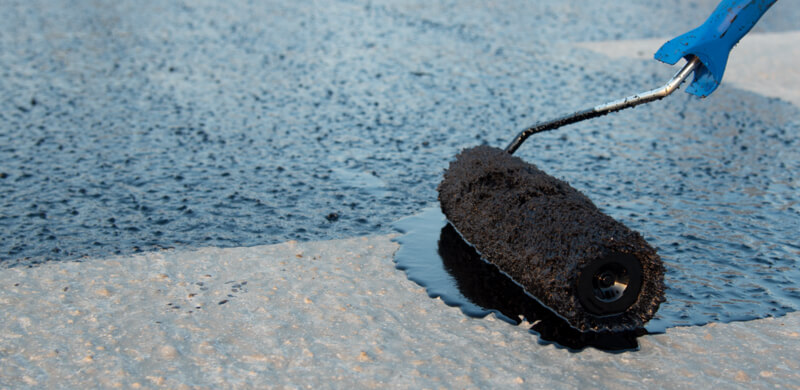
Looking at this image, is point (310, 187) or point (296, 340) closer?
point (296, 340)

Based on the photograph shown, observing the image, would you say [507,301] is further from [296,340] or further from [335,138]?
[335,138]

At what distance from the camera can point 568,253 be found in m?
4.37

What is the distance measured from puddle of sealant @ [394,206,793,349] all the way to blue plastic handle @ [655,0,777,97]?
134cm

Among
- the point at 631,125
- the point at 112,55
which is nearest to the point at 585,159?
the point at 631,125

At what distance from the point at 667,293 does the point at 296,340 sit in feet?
8.07

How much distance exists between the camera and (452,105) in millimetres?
10008

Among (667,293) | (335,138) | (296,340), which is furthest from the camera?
(335,138)

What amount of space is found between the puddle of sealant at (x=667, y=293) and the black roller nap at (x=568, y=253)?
16 cm

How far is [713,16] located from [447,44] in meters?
9.31

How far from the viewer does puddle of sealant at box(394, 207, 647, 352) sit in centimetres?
444

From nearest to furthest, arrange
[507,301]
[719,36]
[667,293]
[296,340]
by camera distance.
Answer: [296,340] → [719,36] → [507,301] → [667,293]

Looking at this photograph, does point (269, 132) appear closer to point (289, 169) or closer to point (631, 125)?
point (289, 169)

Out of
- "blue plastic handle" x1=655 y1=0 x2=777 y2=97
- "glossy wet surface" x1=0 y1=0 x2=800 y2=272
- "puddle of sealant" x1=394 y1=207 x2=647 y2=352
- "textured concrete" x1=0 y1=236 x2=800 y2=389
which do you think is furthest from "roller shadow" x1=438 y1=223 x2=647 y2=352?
"blue plastic handle" x1=655 y1=0 x2=777 y2=97

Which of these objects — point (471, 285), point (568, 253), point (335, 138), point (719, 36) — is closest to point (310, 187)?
point (335, 138)
